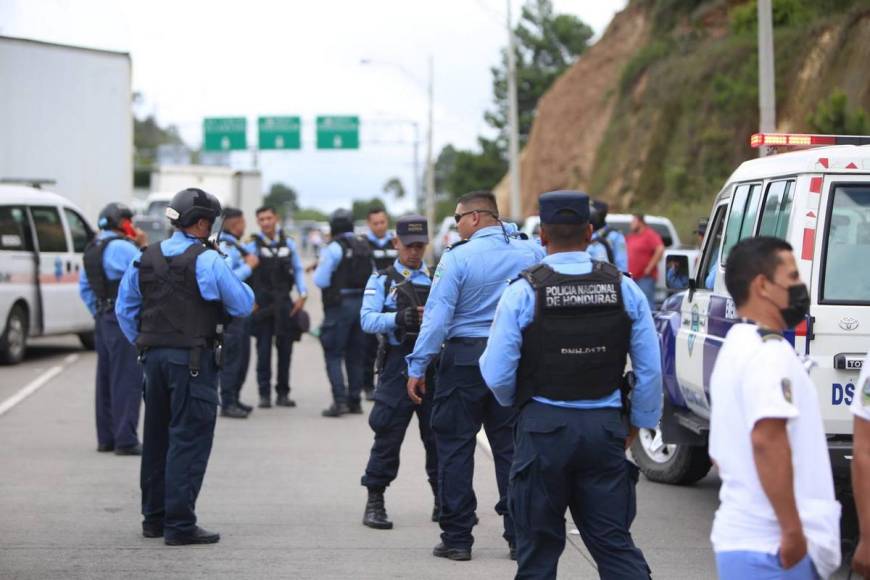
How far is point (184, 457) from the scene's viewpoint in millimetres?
7445

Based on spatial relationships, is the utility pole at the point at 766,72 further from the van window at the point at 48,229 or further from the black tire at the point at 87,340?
the black tire at the point at 87,340

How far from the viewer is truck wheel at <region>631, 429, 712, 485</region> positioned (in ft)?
30.8

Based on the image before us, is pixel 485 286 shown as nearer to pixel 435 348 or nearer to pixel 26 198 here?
pixel 435 348

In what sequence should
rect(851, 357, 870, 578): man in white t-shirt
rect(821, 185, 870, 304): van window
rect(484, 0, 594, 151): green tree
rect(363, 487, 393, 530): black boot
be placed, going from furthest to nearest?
rect(484, 0, 594, 151): green tree, rect(363, 487, 393, 530): black boot, rect(821, 185, 870, 304): van window, rect(851, 357, 870, 578): man in white t-shirt

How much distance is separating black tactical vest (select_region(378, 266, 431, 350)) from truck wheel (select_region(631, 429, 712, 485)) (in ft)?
6.93

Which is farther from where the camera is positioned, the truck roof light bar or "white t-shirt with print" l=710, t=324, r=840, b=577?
the truck roof light bar

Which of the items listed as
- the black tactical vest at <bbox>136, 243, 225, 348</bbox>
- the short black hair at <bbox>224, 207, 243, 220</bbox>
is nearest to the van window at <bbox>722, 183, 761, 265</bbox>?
the black tactical vest at <bbox>136, 243, 225, 348</bbox>

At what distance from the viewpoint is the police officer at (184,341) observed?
7.47 m

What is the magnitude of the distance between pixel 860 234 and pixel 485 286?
1952 millimetres

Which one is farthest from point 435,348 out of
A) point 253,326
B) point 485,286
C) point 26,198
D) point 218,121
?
point 218,121

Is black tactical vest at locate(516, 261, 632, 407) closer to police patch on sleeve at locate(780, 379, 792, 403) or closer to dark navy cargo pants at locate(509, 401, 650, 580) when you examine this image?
dark navy cargo pants at locate(509, 401, 650, 580)

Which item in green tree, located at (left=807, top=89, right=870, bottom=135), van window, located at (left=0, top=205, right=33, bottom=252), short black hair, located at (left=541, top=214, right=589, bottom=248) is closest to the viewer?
short black hair, located at (left=541, top=214, right=589, bottom=248)

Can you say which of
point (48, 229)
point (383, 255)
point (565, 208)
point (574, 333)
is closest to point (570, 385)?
point (574, 333)

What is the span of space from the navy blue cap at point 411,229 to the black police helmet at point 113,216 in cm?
303
